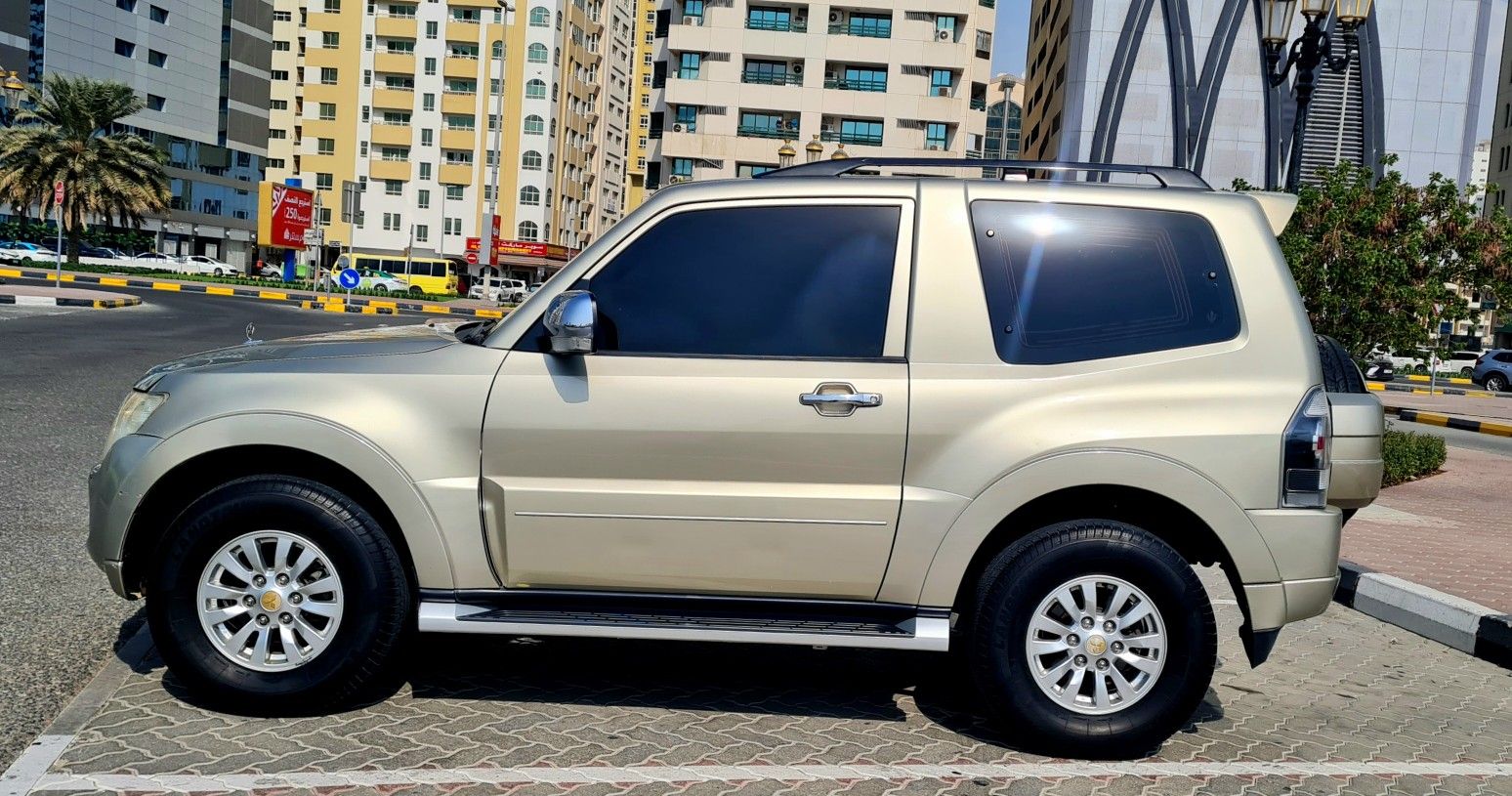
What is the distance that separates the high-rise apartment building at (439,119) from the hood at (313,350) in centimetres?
8385

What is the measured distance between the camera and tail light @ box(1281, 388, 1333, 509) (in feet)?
14.0

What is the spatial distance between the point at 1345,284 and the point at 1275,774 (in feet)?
33.4

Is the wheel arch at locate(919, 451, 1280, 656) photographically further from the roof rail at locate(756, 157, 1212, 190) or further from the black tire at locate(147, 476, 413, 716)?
the black tire at locate(147, 476, 413, 716)

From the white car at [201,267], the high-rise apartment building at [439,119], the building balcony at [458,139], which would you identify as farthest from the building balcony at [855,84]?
the white car at [201,267]

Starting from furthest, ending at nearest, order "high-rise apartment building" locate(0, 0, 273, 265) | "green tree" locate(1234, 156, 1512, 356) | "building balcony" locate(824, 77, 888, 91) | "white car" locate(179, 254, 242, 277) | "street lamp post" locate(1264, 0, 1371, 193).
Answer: "high-rise apartment building" locate(0, 0, 273, 265), "building balcony" locate(824, 77, 888, 91), "white car" locate(179, 254, 242, 277), "street lamp post" locate(1264, 0, 1371, 193), "green tree" locate(1234, 156, 1512, 356)

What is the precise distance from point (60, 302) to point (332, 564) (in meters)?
28.4

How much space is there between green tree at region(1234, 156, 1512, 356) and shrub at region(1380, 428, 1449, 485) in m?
1.04

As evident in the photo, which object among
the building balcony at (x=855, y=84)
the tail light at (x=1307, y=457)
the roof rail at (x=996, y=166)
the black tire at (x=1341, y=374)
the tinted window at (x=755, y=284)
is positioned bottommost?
the tail light at (x=1307, y=457)

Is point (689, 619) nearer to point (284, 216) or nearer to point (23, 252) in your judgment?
point (284, 216)

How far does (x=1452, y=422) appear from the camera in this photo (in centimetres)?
2445

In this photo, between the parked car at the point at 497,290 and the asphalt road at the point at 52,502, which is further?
the parked car at the point at 497,290

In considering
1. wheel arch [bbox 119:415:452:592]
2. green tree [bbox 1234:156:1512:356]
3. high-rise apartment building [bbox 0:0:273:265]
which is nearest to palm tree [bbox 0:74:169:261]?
high-rise apartment building [bbox 0:0:273:265]

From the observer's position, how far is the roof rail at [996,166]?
15.0 ft

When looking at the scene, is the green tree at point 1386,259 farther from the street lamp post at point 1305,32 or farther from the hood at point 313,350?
the hood at point 313,350
